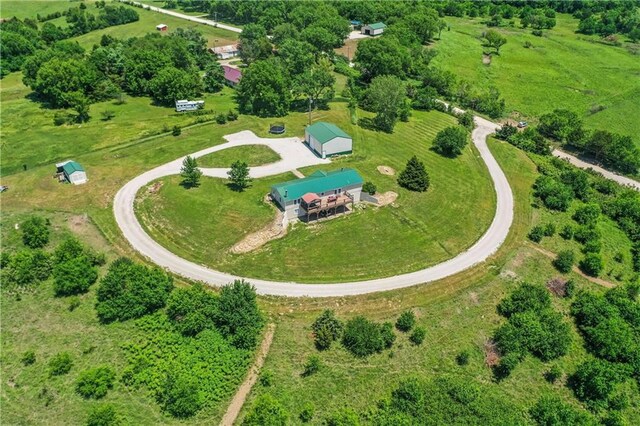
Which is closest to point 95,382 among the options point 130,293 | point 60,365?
point 60,365

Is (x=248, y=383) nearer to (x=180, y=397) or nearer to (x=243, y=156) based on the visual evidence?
(x=180, y=397)

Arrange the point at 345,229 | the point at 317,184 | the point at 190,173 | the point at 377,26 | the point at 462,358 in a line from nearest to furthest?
1. the point at 462,358
2. the point at 345,229
3. the point at 317,184
4. the point at 190,173
5. the point at 377,26

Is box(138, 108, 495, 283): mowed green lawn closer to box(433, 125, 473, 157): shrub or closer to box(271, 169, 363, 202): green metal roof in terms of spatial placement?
box(271, 169, 363, 202): green metal roof

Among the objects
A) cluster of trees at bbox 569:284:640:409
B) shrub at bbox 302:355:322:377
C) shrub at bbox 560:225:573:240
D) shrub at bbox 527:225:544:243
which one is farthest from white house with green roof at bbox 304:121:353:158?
cluster of trees at bbox 569:284:640:409

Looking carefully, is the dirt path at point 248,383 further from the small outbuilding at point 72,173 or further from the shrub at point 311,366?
the small outbuilding at point 72,173

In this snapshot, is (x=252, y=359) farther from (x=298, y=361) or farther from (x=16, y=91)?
(x=16, y=91)

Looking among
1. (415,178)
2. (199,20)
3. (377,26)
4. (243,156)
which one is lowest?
(243,156)
